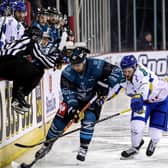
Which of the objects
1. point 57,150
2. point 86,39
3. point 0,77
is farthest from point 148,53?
point 0,77

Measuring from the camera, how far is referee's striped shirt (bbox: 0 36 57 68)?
5551mm

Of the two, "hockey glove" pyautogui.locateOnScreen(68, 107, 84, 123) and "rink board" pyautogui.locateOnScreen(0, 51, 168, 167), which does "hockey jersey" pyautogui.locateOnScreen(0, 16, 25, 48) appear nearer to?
"rink board" pyautogui.locateOnScreen(0, 51, 168, 167)

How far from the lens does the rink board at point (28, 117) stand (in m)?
5.84

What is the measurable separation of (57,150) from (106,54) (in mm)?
9442

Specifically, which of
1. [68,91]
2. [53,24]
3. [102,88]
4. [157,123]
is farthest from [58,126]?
[53,24]

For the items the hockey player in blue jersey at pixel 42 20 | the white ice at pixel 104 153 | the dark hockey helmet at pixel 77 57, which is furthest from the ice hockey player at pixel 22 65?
the hockey player in blue jersey at pixel 42 20

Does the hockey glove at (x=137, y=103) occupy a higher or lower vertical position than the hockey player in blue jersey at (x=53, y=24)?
lower

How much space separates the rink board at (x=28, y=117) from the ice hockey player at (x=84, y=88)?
323mm

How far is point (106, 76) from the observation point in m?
6.02

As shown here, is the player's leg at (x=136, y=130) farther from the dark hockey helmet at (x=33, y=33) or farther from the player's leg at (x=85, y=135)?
the dark hockey helmet at (x=33, y=33)

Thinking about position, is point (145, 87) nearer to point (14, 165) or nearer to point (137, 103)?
point (137, 103)

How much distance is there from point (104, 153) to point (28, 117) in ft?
3.00

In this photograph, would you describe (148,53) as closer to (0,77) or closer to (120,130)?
(120,130)

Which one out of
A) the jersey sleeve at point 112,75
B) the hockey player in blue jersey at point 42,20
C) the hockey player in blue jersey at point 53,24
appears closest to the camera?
the jersey sleeve at point 112,75
